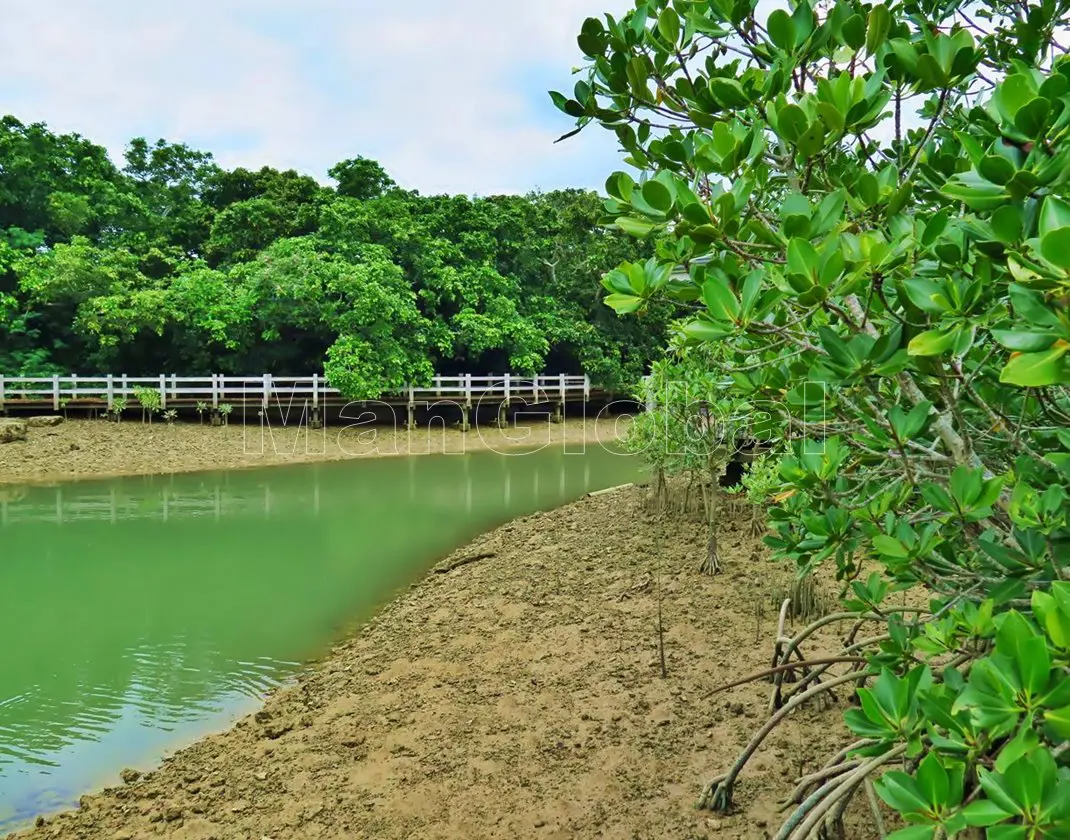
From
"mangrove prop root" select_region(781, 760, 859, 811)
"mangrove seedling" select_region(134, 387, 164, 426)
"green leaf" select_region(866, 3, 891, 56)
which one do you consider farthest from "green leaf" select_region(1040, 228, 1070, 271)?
"mangrove seedling" select_region(134, 387, 164, 426)

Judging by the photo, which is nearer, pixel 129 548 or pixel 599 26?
pixel 599 26

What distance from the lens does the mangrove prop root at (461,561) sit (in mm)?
6281

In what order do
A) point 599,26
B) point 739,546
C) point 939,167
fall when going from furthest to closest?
point 739,546, point 599,26, point 939,167

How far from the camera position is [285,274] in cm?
1478

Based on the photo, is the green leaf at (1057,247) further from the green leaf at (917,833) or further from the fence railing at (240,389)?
the fence railing at (240,389)

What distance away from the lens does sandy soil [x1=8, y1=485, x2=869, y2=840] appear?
2424 mm

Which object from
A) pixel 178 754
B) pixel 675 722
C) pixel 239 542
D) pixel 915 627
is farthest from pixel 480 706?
pixel 239 542

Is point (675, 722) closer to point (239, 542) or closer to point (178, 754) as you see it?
point (178, 754)

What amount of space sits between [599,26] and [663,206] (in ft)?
1.89

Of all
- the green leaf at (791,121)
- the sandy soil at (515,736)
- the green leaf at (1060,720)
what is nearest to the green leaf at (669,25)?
the green leaf at (791,121)

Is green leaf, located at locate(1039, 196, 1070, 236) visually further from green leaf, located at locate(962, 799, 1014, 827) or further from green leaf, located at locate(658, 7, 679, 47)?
green leaf, located at locate(658, 7, 679, 47)

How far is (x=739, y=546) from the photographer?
17.2 ft

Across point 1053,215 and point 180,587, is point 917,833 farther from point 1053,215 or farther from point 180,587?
point 180,587

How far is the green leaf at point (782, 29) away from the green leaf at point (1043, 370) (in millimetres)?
843
